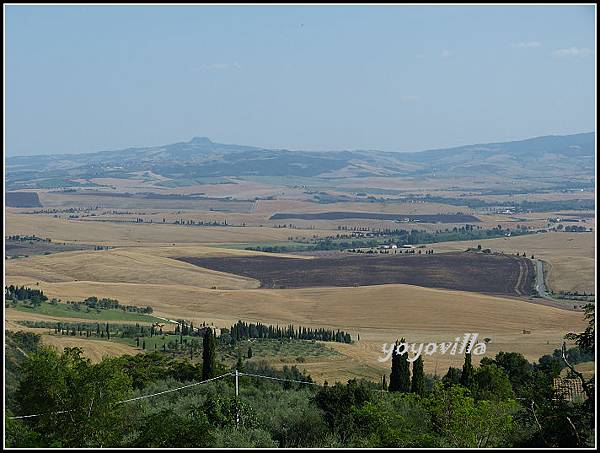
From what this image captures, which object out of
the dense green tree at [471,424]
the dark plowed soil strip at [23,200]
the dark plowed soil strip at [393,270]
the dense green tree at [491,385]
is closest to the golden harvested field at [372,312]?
the dark plowed soil strip at [393,270]

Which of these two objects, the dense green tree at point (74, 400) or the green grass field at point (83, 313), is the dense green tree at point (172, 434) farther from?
the green grass field at point (83, 313)

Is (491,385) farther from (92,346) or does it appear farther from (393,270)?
(393,270)

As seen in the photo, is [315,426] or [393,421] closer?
[393,421]

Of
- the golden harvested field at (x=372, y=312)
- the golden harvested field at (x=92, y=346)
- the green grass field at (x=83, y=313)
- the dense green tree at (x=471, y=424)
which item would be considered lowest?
the golden harvested field at (x=372, y=312)

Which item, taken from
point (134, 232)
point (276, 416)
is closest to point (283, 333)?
point (276, 416)

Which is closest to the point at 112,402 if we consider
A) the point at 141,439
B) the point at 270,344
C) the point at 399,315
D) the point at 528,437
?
the point at 141,439

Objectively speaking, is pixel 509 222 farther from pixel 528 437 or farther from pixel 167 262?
pixel 528 437
